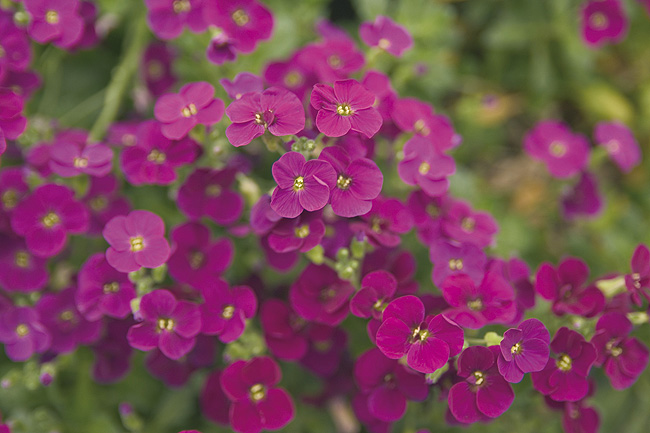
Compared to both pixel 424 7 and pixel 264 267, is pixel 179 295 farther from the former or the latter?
pixel 424 7

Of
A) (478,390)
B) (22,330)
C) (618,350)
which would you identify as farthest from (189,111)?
(618,350)

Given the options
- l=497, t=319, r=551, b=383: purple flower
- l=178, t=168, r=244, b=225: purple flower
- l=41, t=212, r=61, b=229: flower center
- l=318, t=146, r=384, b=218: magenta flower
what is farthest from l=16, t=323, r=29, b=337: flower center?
l=497, t=319, r=551, b=383: purple flower

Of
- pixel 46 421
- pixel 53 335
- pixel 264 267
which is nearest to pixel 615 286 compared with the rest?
pixel 264 267

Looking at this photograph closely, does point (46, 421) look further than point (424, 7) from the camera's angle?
No

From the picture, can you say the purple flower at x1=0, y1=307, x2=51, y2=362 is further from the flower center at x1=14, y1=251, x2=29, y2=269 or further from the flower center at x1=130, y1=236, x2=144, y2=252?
the flower center at x1=130, y1=236, x2=144, y2=252

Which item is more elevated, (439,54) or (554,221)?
(439,54)

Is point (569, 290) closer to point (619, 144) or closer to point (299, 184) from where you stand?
point (299, 184)
